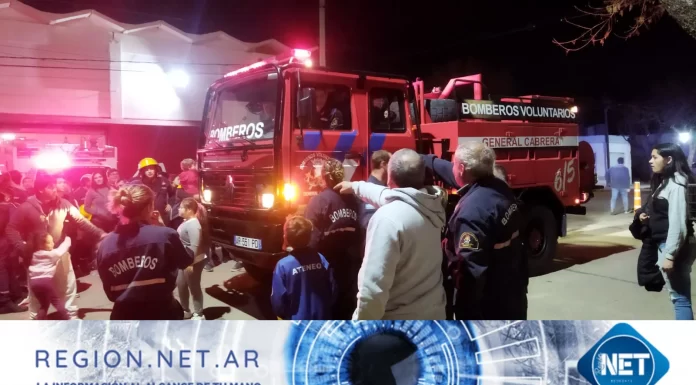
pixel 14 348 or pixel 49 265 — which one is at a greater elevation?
pixel 49 265

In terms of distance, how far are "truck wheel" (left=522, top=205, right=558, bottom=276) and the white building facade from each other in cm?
807

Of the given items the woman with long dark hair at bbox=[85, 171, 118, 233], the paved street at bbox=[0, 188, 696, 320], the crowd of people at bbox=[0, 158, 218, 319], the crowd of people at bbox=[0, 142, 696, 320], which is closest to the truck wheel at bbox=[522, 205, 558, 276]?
the paved street at bbox=[0, 188, 696, 320]

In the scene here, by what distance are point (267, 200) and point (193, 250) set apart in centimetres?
84

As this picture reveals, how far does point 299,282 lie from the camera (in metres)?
3.19

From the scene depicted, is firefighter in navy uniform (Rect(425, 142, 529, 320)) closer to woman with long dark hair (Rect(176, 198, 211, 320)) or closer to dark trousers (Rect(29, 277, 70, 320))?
woman with long dark hair (Rect(176, 198, 211, 320))

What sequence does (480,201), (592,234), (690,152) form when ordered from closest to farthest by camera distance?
1. (480,201)
2. (592,234)
3. (690,152)

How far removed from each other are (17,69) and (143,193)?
8.35 metres

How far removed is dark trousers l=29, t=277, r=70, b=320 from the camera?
171 inches

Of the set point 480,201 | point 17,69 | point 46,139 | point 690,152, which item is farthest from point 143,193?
point 690,152

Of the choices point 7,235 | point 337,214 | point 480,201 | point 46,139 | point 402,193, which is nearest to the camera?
point 402,193

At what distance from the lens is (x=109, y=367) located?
2994mm

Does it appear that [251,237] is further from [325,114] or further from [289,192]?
[325,114]

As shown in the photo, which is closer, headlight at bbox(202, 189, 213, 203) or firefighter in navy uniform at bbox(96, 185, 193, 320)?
firefighter in navy uniform at bbox(96, 185, 193, 320)

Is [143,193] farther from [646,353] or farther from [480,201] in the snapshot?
[646,353]
